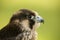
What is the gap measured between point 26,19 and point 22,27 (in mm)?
62

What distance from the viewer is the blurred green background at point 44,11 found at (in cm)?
316

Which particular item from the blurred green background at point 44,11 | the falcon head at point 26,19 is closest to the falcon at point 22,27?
the falcon head at point 26,19

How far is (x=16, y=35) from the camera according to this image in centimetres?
207

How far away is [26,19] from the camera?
83.8 inches

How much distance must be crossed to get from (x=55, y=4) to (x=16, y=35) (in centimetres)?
154

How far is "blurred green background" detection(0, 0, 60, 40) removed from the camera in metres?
3.16

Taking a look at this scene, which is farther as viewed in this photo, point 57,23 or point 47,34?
point 57,23

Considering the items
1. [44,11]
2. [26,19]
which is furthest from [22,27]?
[44,11]

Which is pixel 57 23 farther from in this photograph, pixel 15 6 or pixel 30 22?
pixel 30 22

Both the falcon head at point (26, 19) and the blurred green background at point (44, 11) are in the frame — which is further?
the blurred green background at point (44, 11)

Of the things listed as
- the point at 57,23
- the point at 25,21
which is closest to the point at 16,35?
the point at 25,21

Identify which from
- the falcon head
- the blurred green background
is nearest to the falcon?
the falcon head

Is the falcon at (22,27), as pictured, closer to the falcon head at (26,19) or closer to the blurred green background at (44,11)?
the falcon head at (26,19)

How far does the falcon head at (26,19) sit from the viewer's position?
2.12 metres
